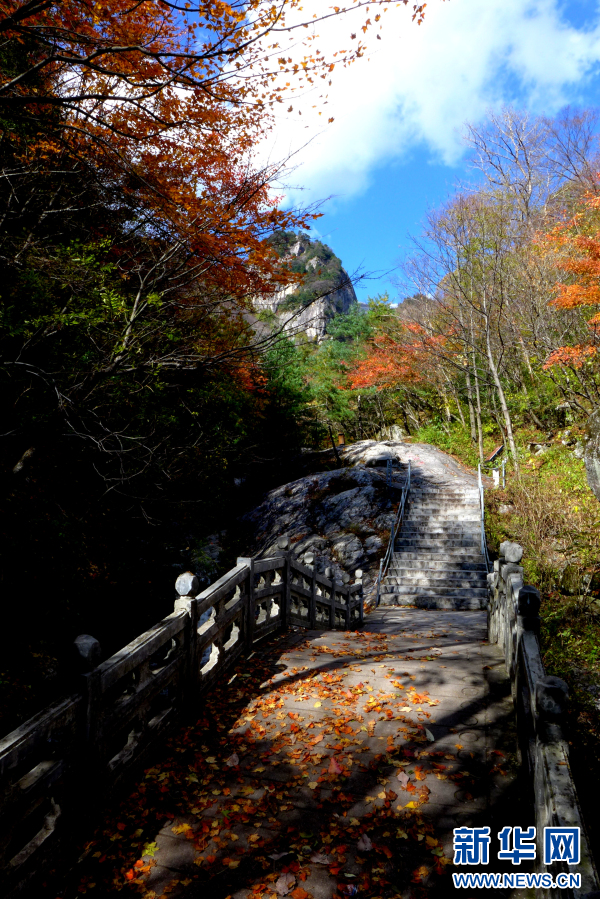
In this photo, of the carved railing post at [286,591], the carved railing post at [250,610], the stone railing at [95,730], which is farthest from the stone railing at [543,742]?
the carved railing post at [286,591]

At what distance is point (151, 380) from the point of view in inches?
344

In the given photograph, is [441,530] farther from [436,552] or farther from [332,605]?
[332,605]

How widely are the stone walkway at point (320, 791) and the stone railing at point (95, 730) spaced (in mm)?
229

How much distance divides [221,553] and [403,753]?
15.8 meters

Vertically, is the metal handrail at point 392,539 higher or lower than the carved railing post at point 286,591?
lower

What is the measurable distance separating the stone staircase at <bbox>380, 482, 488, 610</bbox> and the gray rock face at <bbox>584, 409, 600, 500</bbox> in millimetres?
3897

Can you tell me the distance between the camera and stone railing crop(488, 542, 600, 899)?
2.20 meters

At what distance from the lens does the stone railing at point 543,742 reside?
2203mm

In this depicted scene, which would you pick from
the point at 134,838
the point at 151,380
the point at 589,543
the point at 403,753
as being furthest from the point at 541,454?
the point at 134,838

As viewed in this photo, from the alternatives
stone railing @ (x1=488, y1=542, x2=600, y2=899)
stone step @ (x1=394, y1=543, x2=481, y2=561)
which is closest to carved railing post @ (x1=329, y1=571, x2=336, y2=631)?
stone railing @ (x1=488, y1=542, x2=600, y2=899)

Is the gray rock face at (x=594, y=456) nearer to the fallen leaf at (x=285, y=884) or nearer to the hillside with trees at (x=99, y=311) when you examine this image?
the hillside with trees at (x=99, y=311)

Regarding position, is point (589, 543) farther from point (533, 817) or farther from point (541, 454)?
point (533, 817)

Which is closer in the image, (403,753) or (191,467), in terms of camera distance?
(403,753)

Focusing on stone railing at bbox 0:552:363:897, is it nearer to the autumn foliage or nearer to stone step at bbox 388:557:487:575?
stone step at bbox 388:557:487:575
